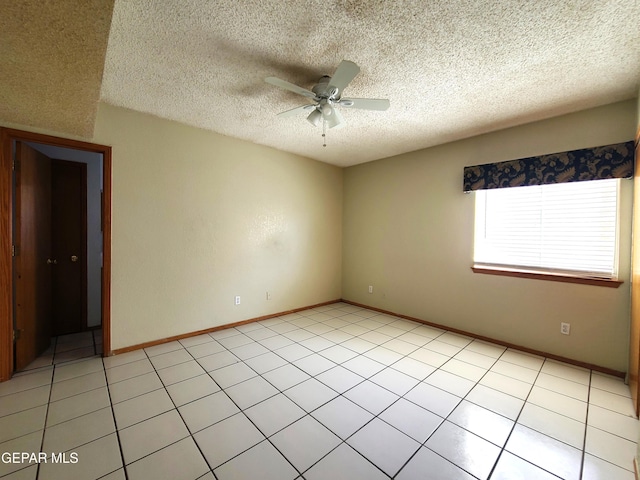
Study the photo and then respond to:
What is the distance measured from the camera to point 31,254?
2.54m

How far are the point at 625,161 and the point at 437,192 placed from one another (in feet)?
5.64

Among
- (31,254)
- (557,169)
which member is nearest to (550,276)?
(557,169)

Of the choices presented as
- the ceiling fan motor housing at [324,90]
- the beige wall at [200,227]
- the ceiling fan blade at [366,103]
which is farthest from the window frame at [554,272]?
the beige wall at [200,227]

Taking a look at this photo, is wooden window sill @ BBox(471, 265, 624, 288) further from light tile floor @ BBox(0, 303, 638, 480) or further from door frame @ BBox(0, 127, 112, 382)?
Result: door frame @ BBox(0, 127, 112, 382)

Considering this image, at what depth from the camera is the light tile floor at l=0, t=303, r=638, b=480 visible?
143cm

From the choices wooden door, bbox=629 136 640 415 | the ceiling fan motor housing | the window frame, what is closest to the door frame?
the ceiling fan motor housing

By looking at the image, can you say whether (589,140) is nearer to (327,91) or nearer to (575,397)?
(575,397)

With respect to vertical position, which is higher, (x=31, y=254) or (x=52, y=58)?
(x=52, y=58)

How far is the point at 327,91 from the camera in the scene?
2.06 metres

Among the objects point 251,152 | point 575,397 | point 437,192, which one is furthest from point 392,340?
point 251,152

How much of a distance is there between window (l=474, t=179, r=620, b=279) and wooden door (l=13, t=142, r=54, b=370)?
4.88m

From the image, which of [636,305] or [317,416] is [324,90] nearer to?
[317,416]

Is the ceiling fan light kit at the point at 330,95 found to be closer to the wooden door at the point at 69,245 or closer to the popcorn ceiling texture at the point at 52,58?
the popcorn ceiling texture at the point at 52,58

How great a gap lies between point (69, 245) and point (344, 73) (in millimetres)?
3870
